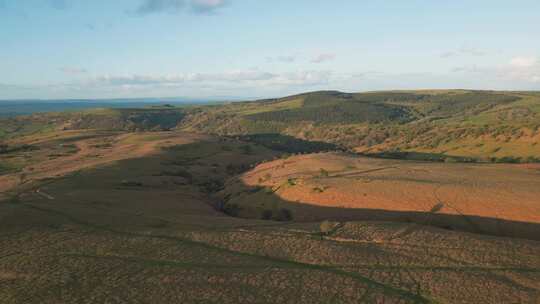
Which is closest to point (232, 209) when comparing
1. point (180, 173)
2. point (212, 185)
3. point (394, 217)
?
point (212, 185)

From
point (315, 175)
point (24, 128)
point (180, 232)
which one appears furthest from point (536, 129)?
point (24, 128)

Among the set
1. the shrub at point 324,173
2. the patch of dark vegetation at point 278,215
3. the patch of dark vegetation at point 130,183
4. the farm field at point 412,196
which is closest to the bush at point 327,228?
the farm field at point 412,196

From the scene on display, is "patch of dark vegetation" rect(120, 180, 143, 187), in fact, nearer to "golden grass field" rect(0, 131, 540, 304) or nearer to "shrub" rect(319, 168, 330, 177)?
"golden grass field" rect(0, 131, 540, 304)

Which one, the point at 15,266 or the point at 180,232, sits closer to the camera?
the point at 15,266

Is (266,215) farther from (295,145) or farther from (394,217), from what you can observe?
(295,145)

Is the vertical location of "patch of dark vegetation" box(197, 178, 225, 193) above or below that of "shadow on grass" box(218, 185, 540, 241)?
below

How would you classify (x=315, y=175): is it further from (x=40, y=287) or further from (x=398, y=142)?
(x=398, y=142)

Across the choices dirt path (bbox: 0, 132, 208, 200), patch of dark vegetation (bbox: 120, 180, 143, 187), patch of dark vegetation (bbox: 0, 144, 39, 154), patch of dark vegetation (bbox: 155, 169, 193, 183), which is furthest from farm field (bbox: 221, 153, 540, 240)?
patch of dark vegetation (bbox: 0, 144, 39, 154)

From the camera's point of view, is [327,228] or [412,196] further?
[412,196]

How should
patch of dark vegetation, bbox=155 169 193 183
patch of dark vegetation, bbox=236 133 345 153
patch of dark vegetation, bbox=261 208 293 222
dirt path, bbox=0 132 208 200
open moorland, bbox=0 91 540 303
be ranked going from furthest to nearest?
patch of dark vegetation, bbox=236 133 345 153
patch of dark vegetation, bbox=155 169 193 183
dirt path, bbox=0 132 208 200
patch of dark vegetation, bbox=261 208 293 222
open moorland, bbox=0 91 540 303
